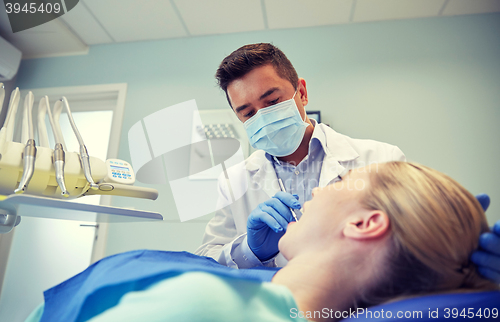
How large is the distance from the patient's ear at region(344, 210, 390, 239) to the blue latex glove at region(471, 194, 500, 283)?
18cm

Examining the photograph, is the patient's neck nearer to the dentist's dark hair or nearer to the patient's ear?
the patient's ear

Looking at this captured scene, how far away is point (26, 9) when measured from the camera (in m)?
2.64

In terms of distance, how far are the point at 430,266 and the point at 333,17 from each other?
2444 millimetres

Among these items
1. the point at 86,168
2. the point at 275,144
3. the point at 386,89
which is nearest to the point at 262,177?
the point at 275,144

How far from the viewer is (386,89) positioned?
8.13 feet

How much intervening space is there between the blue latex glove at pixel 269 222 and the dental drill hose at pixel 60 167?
0.57m

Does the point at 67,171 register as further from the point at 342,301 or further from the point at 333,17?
the point at 333,17

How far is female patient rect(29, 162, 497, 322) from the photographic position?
555 millimetres

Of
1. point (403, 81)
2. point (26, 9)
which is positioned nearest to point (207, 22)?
point (26, 9)

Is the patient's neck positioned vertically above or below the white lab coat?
below

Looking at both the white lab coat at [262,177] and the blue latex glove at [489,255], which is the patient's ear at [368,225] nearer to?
the blue latex glove at [489,255]

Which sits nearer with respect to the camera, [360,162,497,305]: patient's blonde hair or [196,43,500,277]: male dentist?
[360,162,497,305]: patient's blonde hair

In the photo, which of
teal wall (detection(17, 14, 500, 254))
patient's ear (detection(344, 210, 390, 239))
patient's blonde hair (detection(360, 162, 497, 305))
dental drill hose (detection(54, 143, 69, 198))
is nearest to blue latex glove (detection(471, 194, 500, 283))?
patient's blonde hair (detection(360, 162, 497, 305))

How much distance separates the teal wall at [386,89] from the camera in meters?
2.29
